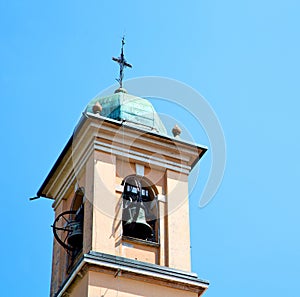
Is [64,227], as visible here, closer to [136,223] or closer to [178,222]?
[136,223]

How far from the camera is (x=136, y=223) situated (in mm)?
21297

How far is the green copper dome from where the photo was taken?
22.7m

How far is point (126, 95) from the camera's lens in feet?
77.2

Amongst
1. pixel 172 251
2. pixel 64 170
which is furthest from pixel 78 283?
pixel 64 170

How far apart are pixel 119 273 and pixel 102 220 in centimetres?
131

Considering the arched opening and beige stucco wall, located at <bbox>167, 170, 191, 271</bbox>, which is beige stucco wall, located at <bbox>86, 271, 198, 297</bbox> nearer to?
beige stucco wall, located at <bbox>167, 170, 191, 271</bbox>

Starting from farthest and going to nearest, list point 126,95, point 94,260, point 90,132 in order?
point 126,95
point 90,132
point 94,260

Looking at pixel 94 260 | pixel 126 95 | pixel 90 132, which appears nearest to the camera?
pixel 94 260

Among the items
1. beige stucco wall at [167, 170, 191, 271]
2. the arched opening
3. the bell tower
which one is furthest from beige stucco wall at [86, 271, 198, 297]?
the arched opening

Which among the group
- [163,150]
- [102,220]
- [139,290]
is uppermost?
[163,150]

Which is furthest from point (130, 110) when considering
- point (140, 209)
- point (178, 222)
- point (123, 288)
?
point (123, 288)

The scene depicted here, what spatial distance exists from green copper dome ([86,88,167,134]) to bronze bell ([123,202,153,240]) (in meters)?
1.98

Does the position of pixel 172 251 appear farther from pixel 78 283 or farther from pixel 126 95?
pixel 126 95

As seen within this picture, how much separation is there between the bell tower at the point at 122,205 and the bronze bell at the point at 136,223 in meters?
0.02
